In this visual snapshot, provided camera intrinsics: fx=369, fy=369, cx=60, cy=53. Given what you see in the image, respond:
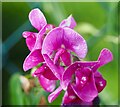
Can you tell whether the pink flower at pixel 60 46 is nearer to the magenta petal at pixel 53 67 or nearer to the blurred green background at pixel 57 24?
the magenta petal at pixel 53 67

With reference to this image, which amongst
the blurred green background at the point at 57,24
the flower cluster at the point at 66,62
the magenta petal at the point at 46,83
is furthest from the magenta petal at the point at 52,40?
the blurred green background at the point at 57,24

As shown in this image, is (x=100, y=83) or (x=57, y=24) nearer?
(x=100, y=83)

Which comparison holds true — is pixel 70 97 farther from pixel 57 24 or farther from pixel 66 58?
pixel 57 24

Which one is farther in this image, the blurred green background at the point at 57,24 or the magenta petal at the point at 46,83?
the blurred green background at the point at 57,24

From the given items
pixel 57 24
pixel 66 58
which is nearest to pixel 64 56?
pixel 66 58

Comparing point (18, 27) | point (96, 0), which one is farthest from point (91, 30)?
point (18, 27)

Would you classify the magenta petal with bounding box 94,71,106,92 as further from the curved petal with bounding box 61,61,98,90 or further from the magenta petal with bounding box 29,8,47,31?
the magenta petal with bounding box 29,8,47,31
